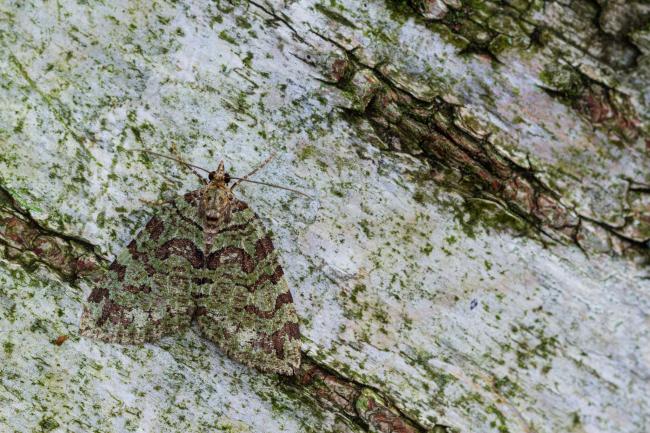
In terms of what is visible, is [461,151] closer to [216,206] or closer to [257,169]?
[257,169]

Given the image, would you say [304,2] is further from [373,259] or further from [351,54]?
[373,259]

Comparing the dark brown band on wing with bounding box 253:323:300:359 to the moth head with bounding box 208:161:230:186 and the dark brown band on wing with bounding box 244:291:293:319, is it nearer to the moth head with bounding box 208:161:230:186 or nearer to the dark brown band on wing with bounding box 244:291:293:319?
the dark brown band on wing with bounding box 244:291:293:319

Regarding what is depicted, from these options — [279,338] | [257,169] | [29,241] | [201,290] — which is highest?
[257,169]

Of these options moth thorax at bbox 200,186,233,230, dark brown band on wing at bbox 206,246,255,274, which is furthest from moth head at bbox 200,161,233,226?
dark brown band on wing at bbox 206,246,255,274

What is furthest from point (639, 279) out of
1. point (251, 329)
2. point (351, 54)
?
point (251, 329)

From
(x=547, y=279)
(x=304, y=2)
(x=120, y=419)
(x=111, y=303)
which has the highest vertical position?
(x=304, y=2)

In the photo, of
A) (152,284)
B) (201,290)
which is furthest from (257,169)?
(152,284)

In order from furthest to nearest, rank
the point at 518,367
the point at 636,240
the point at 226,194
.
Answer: the point at 226,194, the point at 518,367, the point at 636,240
